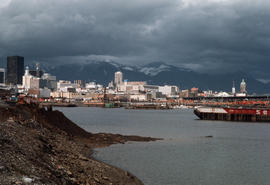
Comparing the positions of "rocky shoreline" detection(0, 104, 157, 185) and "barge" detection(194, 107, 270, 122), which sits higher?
"rocky shoreline" detection(0, 104, 157, 185)

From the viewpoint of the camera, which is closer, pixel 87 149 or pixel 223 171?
pixel 223 171

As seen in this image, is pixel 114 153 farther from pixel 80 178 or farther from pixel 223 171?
pixel 80 178

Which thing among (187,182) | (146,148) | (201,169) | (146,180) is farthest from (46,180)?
(146,148)

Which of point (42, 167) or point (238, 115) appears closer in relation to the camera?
point (42, 167)

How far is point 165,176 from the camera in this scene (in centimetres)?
2406

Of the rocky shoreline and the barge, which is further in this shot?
the barge

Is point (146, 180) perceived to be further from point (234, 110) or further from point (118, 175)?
point (234, 110)

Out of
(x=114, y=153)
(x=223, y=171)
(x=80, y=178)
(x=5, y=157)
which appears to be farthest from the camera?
(x=114, y=153)

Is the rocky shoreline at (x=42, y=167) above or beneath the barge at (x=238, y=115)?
Answer: above

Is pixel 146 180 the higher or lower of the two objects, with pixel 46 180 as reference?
lower

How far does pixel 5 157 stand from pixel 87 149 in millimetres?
17910

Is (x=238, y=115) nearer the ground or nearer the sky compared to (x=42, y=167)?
nearer the ground

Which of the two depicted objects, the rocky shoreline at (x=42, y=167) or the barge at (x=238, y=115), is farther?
the barge at (x=238, y=115)

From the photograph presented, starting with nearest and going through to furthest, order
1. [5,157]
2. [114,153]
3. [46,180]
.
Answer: [46,180], [5,157], [114,153]
